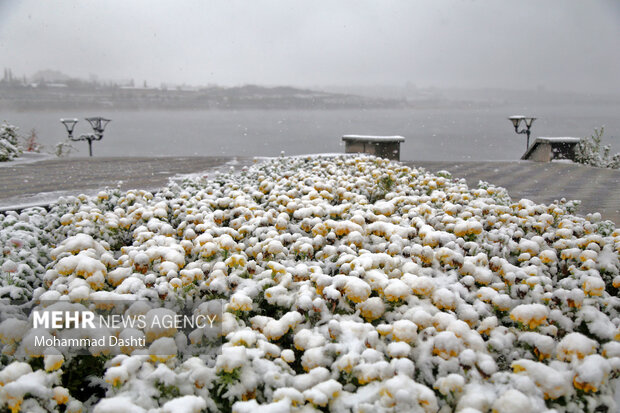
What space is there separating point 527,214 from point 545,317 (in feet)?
7.21

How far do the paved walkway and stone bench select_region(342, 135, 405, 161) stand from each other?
103 centimetres

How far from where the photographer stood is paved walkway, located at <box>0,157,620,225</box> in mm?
6789

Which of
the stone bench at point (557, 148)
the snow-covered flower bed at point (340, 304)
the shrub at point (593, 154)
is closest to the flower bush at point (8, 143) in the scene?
the snow-covered flower bed at point (340, 304)

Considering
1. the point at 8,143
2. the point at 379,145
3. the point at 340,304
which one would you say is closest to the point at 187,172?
the point at 379,145

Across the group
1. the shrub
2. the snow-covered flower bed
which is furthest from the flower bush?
the shrub

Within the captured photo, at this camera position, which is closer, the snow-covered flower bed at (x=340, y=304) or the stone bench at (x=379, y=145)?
the snow-covered flower bed at (x=340, y=304)

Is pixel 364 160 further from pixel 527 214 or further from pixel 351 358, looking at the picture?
pixel 351 358

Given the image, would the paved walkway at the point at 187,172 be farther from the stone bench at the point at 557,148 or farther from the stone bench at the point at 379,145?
the stone bench at the point at 557,148

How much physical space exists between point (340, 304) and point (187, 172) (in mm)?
7679

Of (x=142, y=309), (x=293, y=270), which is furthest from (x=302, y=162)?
(x=142, y=309)

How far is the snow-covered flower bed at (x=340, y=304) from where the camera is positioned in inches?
→ 67.5

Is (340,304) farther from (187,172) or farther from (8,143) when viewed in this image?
(8,143)

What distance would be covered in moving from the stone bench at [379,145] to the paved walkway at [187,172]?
1034 millimetres

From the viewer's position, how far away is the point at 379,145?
38.7 feet
